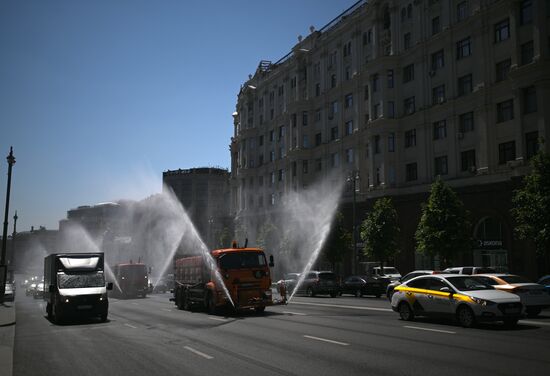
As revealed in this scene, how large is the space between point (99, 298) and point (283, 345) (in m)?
11.3

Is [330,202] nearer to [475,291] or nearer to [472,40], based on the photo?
[472,40]

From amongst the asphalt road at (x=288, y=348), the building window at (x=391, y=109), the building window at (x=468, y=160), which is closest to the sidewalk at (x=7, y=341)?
the asphalt road at (x=288, y=348)

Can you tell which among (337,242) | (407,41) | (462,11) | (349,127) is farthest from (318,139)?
(462,11)

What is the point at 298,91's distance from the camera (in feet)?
225

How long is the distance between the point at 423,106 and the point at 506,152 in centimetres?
1037

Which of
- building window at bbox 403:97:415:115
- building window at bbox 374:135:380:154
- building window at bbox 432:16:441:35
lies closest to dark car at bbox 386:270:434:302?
building window at bbox 374:135:380:154

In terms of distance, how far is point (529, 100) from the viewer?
37.8 meters

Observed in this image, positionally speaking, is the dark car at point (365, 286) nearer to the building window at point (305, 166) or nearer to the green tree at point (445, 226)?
the green tree at point (445, 226)

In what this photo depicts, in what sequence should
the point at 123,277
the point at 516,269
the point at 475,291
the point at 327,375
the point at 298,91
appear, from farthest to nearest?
the point at 298,91, the point at 123,277, the point at 516,269, the point at 475,291, the point at 327,375

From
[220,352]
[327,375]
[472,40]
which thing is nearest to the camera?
[327,375]

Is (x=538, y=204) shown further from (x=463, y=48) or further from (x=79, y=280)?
(x=79, y=280)

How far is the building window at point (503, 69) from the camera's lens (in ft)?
131

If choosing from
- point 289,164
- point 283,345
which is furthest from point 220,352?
point 289,164

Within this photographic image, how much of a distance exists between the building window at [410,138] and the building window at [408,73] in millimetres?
4978
